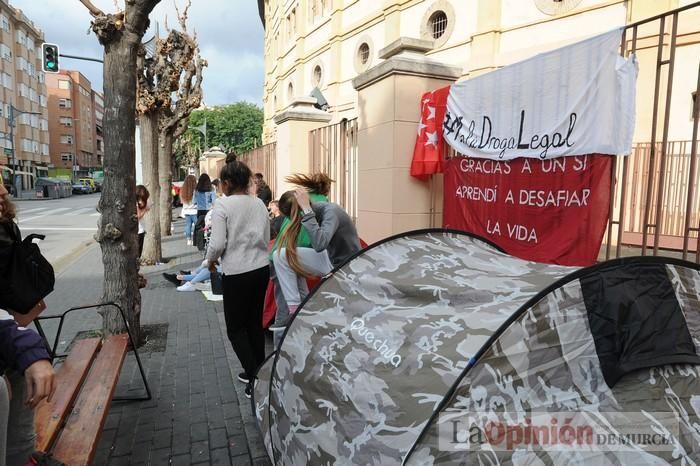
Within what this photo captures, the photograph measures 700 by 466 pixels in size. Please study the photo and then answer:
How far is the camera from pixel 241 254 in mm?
3666

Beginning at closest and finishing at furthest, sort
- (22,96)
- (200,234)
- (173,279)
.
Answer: (173,279), (200,234), (22,96)

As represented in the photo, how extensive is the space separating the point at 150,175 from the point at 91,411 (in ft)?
25.7

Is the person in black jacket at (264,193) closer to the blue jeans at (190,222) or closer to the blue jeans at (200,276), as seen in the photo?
the blue jeans at (200,276)

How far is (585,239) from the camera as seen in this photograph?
11.7ft

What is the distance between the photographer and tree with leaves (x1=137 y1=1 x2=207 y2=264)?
30.9 feet

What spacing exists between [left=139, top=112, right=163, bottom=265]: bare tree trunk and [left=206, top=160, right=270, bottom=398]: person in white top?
629cm

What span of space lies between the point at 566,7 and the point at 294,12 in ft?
70.9

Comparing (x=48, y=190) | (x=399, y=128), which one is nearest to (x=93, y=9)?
(x=399, y=128)

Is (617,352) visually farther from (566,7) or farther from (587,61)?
(566,7)

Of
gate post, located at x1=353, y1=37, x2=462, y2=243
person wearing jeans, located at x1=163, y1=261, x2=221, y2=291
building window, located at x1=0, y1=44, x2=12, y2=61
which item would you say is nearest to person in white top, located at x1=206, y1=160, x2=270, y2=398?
gate post, located at x1=353, y1=37, x2=462, y2=243

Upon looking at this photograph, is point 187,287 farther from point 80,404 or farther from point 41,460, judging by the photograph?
point 41,460

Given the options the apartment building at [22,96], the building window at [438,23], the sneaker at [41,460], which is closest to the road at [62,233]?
the sneaker at [41,460]

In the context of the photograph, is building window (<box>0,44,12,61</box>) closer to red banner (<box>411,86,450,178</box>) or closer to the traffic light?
the traffic light

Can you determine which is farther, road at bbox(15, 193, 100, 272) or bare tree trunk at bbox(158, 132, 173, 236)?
bare tree trunk at bbox(158, 132, 173, 236)
